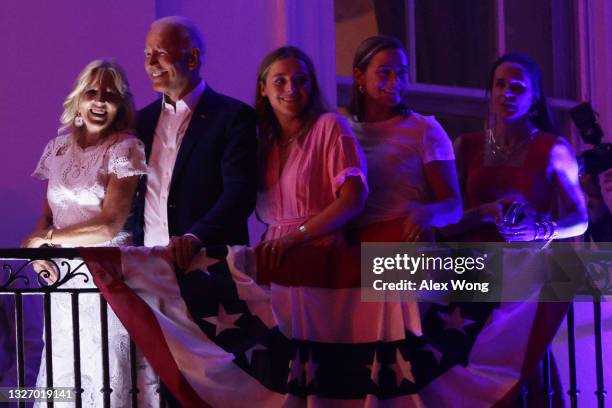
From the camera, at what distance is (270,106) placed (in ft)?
13.5

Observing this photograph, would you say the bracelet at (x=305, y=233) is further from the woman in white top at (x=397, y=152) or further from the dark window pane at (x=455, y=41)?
the dark window pane at (x=455, y=41)

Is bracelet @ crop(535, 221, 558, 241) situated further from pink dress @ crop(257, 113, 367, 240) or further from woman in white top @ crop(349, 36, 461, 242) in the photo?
pink dress @ crop(257, 113, 367, 240)

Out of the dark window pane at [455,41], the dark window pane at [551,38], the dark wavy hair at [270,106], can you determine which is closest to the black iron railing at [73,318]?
the dark wavy hair at [270,106]

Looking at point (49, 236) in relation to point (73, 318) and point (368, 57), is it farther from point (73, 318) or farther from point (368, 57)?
point (368, 57)

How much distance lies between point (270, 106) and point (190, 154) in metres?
0.39

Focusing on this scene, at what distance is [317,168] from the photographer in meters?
3.90

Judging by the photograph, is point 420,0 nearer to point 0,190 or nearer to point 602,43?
point 602,43

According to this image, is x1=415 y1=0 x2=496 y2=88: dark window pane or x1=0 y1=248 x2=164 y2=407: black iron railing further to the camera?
x1=415 y1=0 x2=496 y2=88: dark window pane

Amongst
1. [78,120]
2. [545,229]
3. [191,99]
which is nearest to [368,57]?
[191,99]

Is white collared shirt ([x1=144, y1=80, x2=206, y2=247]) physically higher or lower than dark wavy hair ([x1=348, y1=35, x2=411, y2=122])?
lower

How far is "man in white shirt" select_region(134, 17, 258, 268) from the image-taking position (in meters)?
3.91

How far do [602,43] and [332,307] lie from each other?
3.62 meters

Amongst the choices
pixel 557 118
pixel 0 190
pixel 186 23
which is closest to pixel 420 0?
pixel 557 118

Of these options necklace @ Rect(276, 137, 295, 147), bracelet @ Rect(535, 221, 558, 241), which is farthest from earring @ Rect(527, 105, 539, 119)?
necklace @ Rect(276, 137, 295, 147)
